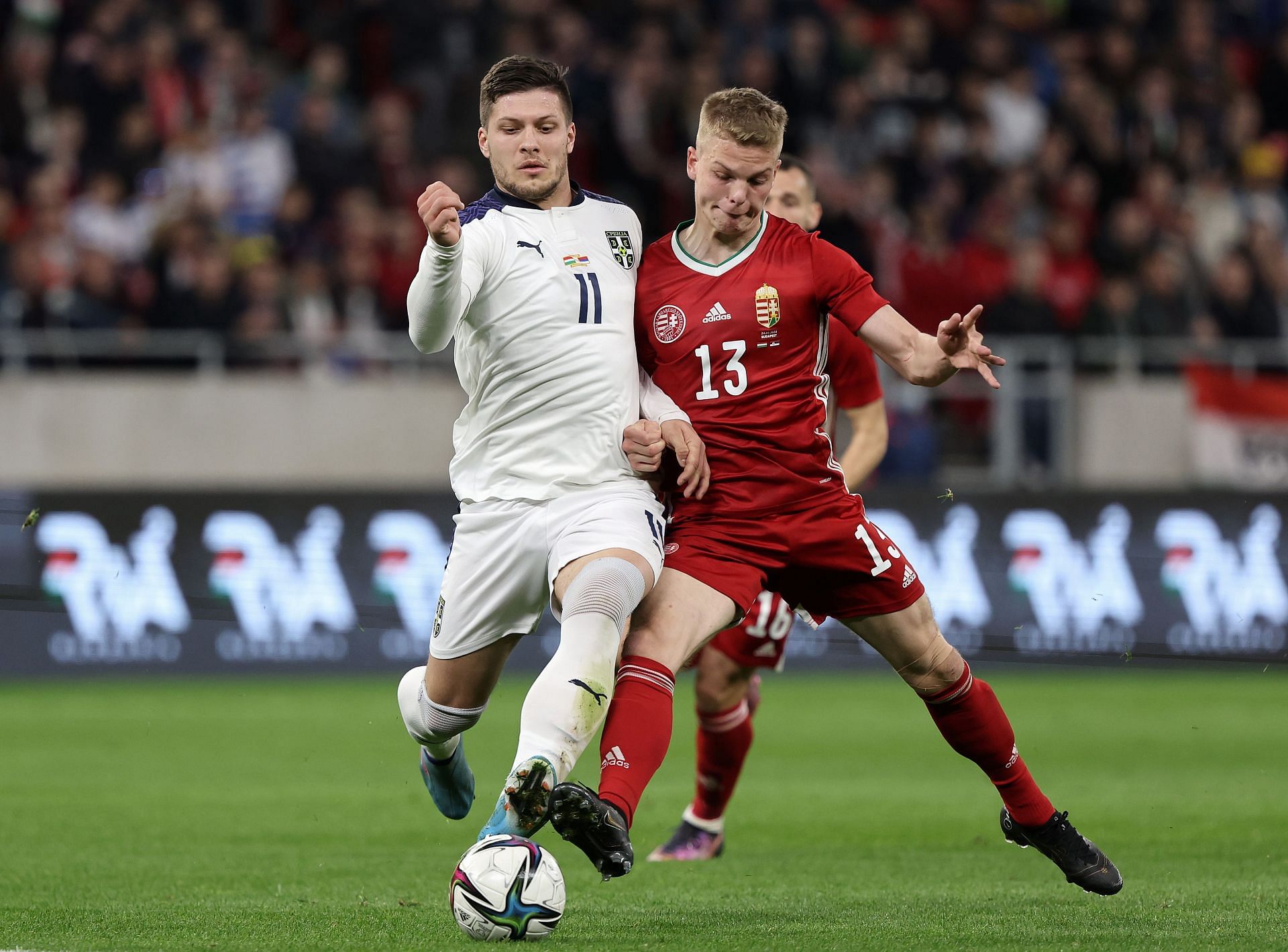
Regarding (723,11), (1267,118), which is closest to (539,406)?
(723,11)

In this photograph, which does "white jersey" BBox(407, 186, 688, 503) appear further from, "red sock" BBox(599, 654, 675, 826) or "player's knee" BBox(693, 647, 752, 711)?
"player's knee" BBox(693, 647, 752, 711)

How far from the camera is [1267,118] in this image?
1908 centimetres

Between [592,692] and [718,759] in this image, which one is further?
[718,759]

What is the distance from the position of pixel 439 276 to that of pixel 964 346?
145 cm

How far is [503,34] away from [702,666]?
35.3 feet

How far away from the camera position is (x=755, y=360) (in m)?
5.88

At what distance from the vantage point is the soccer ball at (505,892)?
5.04m

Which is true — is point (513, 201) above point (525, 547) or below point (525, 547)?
above

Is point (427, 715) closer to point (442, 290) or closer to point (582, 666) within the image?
point (582, 666)

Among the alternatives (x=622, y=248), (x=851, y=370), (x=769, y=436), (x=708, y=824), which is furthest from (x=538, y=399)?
(x=708, y=824)

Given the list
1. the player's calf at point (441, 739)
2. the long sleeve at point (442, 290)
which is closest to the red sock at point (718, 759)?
the player's calf at point (441, 739)

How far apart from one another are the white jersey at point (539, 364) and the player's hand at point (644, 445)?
51mm

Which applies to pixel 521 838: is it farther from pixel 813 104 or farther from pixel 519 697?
pixel 813 104

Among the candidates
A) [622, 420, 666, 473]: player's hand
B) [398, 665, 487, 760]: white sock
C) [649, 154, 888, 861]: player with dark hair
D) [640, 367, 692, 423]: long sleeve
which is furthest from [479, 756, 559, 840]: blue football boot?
[649, 154, 888, 861]: player with dark hair
